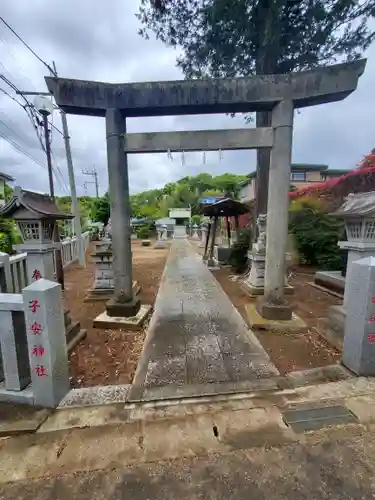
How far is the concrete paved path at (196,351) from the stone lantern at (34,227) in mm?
1731

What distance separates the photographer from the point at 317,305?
4.94 meters

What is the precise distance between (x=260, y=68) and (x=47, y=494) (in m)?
8.05

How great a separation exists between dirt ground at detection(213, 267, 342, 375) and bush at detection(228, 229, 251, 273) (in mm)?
2274

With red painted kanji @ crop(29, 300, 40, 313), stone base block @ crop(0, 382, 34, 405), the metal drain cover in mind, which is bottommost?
the metal drain cover

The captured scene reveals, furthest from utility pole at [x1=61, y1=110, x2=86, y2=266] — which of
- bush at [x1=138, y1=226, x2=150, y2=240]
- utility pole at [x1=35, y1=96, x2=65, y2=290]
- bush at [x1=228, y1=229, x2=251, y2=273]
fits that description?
bush at [x1=138, y1=226, x2=150, y2=240]

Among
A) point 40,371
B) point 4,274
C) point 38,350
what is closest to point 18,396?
Result: point 40,371

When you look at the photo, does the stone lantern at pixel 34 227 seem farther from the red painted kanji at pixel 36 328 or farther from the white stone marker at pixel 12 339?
the red painted kanji at pixel 36 328

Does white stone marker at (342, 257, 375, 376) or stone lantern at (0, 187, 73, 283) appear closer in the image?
white stone marker at (342, 257, 375, 376)

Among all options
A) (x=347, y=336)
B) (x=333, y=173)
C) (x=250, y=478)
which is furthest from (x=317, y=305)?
(x=333, y=173)

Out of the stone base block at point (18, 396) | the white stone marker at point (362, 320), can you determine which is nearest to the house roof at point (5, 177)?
the stone base block at point (18, 396)

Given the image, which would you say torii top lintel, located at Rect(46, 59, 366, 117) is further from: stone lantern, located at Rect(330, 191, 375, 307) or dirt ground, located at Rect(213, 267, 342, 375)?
dirt ground, located at Rect(213, 267, 342, 375)

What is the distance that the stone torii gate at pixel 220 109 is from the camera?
3.46 metres

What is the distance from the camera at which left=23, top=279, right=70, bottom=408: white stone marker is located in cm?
205

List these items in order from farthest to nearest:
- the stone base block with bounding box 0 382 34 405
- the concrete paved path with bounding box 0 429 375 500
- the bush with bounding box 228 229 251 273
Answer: the bush with bounding box 228 229 251 273, the stone base block with bounding box 0 382 34 405, the concrete paved path with bounding box 0 429 375 500
